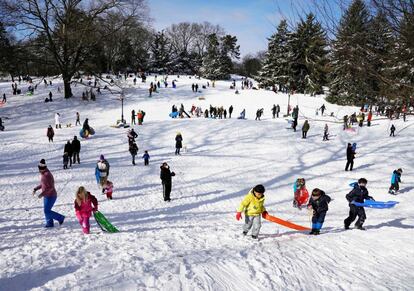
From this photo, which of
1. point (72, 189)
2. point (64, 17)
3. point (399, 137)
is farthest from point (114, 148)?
point (64, 17)

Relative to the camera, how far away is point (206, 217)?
395 inches

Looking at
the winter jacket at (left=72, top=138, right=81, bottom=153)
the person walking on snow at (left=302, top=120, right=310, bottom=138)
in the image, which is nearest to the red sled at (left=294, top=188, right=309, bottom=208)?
the winter jacket at (left=72, top=138, right=81, bottom=153)

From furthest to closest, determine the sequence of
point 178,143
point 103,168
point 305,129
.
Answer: point 305,129, point 178,143, point 103,168

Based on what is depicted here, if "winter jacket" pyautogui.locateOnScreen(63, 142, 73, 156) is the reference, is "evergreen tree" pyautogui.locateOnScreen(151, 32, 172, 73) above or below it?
above

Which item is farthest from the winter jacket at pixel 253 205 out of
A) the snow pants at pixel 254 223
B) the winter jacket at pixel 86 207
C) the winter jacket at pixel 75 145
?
the winter jacket at pixel 75 145

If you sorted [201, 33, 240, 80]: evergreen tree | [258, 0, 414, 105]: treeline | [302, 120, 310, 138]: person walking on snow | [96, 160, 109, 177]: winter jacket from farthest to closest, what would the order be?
[201, 33, 240, 80]: evergreen tree < [302, 120, 310, 138]: person walking on snow < [96, 160, 109, 177]: winter jacket < [258, 0, 414, 105]: treeline

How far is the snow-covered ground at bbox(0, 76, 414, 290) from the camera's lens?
5.57 m

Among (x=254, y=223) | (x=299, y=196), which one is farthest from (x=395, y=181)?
(x=254, y=223)

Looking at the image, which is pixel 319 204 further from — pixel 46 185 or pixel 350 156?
pixel 350 156

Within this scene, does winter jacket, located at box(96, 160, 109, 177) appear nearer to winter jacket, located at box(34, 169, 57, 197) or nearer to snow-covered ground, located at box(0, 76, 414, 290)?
snow-covered ground, located at box(0, 76, 414, 290)

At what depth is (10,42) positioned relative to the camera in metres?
34.0

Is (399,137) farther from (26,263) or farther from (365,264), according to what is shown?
(26,263)

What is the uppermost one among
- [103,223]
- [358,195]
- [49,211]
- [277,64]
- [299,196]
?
[277,64]

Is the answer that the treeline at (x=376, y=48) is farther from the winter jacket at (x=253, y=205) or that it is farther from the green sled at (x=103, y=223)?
the green sled at (x=103, y=223)
